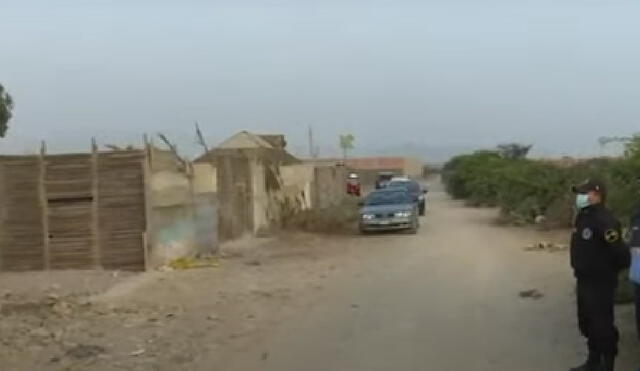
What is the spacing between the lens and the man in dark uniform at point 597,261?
802 centimetres

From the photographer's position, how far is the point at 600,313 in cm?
816

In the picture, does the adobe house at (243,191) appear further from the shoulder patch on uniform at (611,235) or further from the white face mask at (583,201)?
the shoulder patch on uniform at (611,235)

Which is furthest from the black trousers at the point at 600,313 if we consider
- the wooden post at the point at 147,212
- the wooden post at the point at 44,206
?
the wooden post at the point at 44,206

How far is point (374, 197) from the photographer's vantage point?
35.6 metres

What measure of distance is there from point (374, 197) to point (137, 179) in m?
16.8

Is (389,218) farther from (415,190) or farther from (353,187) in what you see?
(353,187)

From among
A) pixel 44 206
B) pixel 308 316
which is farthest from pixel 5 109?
pixel 308 316

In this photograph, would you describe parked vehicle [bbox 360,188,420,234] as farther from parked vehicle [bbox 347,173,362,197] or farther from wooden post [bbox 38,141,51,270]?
parked vehicle [bbox 347,173,362,197]

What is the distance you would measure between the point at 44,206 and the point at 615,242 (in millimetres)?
14083

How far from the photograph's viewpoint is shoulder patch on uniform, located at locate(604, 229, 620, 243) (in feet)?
26.1

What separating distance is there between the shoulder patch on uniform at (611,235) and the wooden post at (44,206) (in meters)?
14.0

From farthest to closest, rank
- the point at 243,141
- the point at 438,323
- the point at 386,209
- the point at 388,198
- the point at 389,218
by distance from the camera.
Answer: the point at 243,141 < the point at 388,198 < the point at 386,209 < the point at 389,218 < the point at 438,323

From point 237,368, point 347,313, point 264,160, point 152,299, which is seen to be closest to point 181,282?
point 152,299

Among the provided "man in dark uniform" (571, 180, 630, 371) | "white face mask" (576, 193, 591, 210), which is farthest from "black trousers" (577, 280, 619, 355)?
"white face mask" (576, 193, 591, 210)
